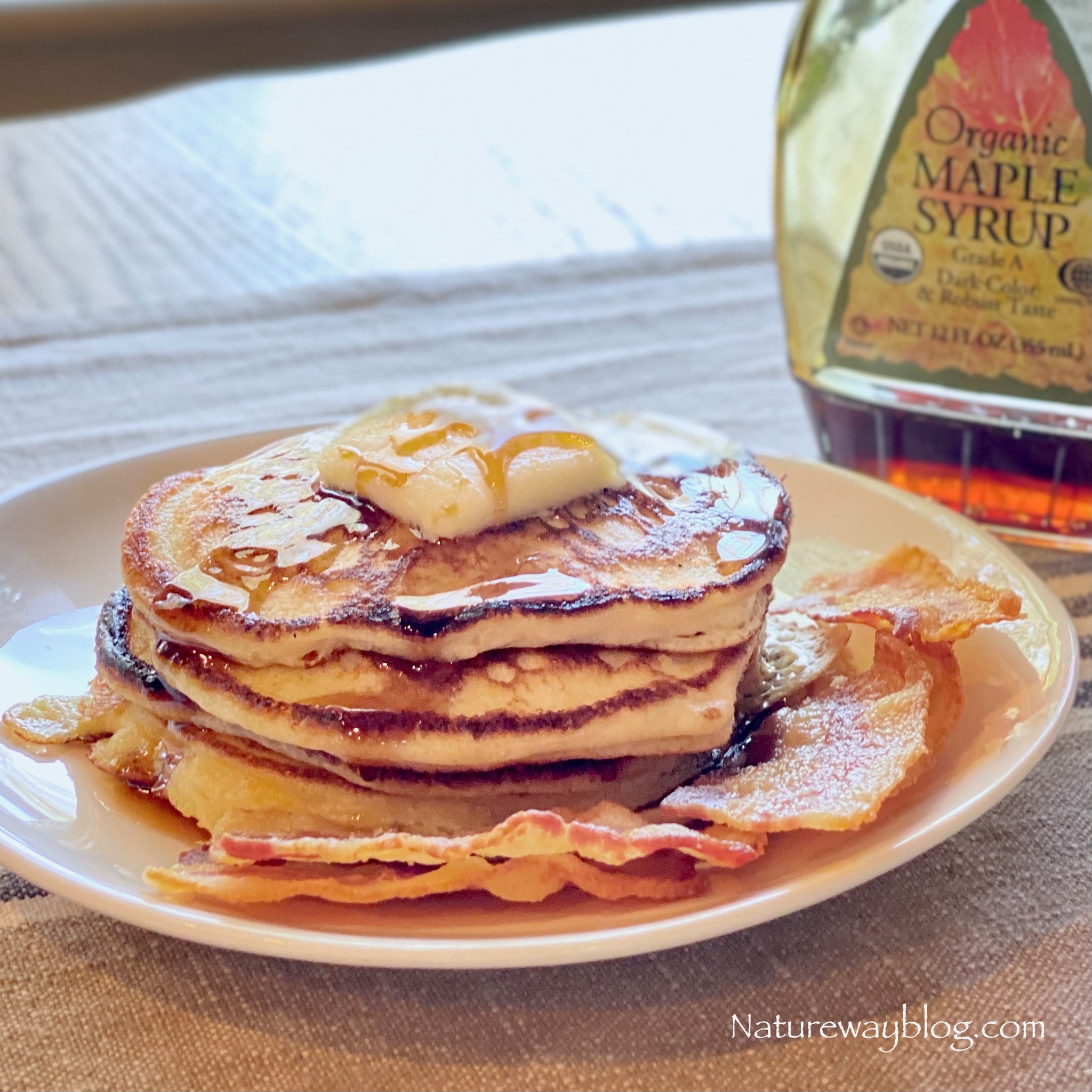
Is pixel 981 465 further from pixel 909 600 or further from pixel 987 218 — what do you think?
pixel 909 600

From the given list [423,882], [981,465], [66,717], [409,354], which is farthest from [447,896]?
[409,354]

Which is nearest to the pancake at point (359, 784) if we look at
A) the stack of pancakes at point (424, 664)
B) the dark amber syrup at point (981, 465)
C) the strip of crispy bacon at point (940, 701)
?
the stack of pancakes at point (424, 664)

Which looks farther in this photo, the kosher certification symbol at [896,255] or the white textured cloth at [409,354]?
the white textured cloth at [409,354]

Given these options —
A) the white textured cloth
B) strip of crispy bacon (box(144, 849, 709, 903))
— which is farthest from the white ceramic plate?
the white textured cloth

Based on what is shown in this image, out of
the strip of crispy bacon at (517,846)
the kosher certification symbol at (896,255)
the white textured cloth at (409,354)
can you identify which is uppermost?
Result: the kosher certification symbol at (896,255)

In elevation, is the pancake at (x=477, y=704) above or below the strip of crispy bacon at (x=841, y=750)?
above

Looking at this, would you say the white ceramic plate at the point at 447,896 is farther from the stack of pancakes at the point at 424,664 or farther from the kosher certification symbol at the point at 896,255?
the kosher certification symbol at the point at 896,255
